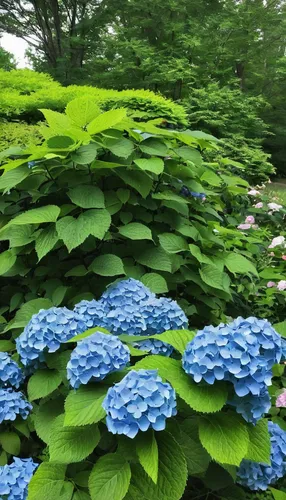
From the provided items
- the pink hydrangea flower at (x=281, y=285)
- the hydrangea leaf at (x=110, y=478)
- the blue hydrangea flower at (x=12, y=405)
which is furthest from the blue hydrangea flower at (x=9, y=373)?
the pink hydrangea flower at (x=281, y=285)

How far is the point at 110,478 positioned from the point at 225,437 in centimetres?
29

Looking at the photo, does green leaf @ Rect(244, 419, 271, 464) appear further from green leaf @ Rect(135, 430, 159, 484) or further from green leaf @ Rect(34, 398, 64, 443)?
green leaf @ Rect(34, 398, 64, 443)

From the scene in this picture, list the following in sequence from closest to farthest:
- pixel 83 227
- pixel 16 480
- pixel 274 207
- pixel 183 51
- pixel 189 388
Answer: pixel 189 388 → pixel 16 480 → pixel 83 227 → pixel 274 207 → pixel 183 51

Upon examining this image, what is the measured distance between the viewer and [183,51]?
35.2 ft

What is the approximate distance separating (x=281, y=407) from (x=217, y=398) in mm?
1167

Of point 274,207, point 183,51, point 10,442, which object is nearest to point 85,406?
point 10,442

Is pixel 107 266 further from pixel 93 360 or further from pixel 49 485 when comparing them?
pixel 49 485

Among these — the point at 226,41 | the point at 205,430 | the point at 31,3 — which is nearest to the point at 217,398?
the point at 205,430

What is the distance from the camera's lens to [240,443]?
1137 mm

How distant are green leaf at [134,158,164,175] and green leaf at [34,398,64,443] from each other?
94 centimetres

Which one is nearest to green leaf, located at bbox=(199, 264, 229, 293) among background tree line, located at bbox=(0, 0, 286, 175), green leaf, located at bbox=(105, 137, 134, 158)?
green leaf, located at bbox=(105, 137, 134, 158)

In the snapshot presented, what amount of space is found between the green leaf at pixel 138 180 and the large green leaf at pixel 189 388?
949 mm

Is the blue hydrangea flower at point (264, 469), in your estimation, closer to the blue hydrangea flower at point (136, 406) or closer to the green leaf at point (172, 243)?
the blue hydrangea flower at point (136, 406)

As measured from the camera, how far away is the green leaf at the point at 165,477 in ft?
3.72
